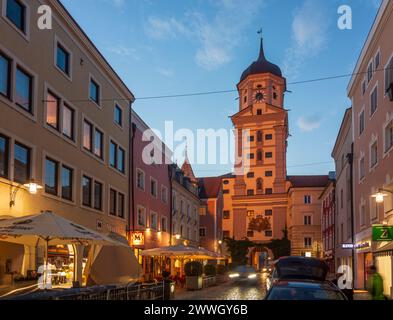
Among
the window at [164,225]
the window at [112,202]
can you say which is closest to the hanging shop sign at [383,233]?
the window at [112,202]

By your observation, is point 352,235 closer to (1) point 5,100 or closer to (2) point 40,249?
(2) point 40,249

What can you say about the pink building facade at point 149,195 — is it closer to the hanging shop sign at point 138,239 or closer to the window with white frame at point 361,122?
the hanging shop sign at point 138,239

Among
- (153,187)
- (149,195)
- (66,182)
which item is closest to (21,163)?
(66,182)

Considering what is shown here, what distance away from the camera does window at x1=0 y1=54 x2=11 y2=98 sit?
18.0m

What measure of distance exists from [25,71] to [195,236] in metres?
43.7

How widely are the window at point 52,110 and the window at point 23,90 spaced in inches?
64.1

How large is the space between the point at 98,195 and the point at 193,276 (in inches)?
309

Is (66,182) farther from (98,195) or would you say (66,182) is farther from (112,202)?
(112,202)

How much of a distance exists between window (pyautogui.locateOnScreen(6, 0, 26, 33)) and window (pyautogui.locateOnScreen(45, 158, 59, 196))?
543cm

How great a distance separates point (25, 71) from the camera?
19.9 meters

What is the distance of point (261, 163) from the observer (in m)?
96.5

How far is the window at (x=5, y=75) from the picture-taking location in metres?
18.0

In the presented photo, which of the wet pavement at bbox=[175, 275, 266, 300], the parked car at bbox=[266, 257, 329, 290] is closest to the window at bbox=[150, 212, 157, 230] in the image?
the wet pavement at bbox=[175, 275, 266, 300]
